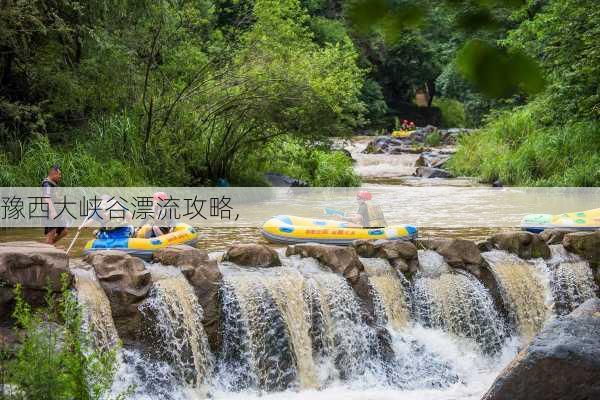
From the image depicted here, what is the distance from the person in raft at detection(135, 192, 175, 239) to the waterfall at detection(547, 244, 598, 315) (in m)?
4.78

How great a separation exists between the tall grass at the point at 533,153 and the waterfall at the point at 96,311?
41.1 feet

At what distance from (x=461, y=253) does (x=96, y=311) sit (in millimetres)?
4337

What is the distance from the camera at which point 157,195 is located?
32.8ft

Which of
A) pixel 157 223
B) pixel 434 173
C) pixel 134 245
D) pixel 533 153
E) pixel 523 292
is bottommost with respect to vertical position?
pixel 523 292

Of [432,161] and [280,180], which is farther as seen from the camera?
[432,161]

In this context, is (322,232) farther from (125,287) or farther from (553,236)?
(125,287)

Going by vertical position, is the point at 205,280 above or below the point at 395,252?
below

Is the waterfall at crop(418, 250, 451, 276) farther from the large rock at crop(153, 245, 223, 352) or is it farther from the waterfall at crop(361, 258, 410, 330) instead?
the large rock at crop(153, 245, 223, 352)

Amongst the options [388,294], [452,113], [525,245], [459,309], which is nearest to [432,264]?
[459,309]

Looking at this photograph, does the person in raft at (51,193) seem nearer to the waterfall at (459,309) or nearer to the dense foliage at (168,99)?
the dense foliage at (168,99)

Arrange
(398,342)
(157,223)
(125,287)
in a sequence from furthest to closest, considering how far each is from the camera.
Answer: (157,223), (398,342), (125,287)

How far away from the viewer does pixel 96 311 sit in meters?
7.57

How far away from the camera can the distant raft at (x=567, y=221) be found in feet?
36.8

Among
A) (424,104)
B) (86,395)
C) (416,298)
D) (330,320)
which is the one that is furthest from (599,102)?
(424,104)
